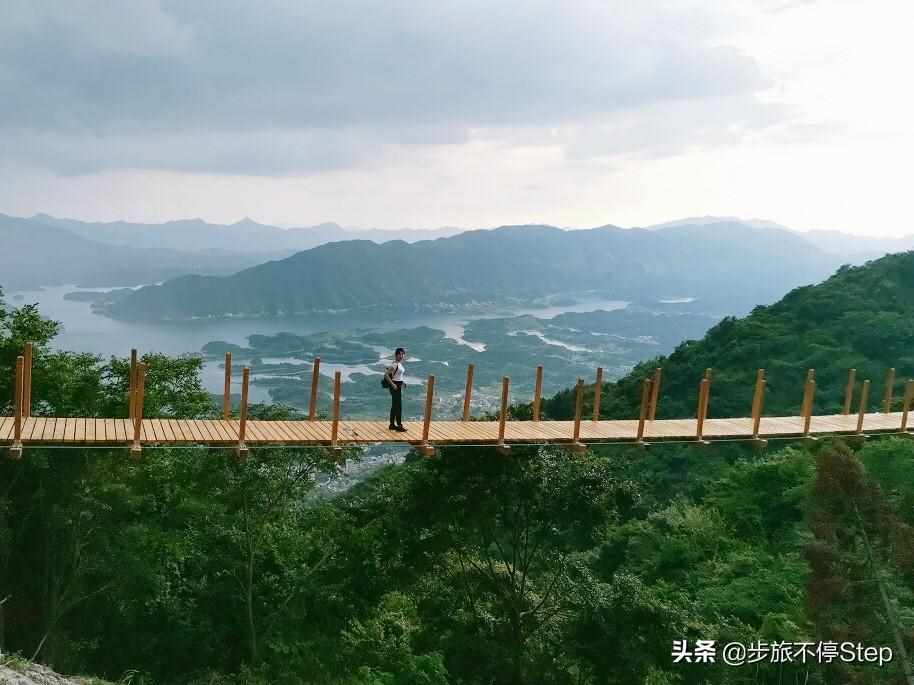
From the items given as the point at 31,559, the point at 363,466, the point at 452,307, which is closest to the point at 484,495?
the point at 31,559

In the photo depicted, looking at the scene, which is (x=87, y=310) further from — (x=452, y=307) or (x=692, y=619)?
(x=692, y=619)

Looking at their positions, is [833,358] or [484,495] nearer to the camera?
[484,495]

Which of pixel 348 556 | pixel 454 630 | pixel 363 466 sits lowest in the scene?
pixel 363 466

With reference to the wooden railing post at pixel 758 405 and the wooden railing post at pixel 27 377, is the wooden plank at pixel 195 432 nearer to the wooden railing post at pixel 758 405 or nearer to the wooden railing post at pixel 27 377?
the wooden railing post at pixel 27 377

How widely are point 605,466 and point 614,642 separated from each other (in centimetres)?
243

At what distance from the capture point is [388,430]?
7918 mm

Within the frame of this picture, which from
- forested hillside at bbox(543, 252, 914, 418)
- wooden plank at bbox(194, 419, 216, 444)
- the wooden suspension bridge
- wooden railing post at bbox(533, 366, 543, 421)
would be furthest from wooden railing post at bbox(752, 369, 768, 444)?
forested hillside at bbox(543, 252, 914, 418)

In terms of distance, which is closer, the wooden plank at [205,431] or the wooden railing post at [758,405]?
the wooden plank at [205,431]

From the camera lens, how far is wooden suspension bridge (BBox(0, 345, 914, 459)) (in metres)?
6.87

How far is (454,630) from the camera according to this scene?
1141cm

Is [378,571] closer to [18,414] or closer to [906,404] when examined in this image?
[18,414]

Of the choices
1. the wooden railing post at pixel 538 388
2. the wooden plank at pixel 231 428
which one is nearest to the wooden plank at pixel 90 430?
the wooden plank at pixel 231 428

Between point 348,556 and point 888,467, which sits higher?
point 888,467

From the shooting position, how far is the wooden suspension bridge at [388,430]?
6867 millimetres
